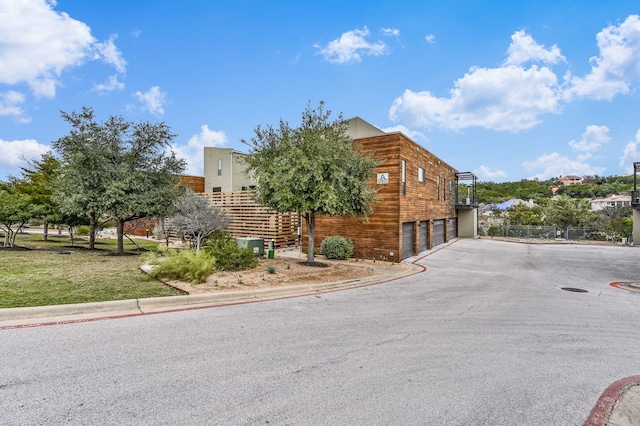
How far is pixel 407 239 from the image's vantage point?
15734 mm

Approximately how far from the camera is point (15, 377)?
3.59 m

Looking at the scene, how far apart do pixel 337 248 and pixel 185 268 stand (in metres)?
7.12

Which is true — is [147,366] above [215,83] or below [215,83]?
below

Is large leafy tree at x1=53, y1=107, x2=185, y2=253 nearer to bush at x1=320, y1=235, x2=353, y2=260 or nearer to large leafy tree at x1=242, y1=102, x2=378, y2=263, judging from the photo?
large leafy tree at x1=242, y1=102, x2=378, y2=263

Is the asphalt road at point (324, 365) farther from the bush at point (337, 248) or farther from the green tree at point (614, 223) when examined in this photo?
the green tree at point (614, 223)

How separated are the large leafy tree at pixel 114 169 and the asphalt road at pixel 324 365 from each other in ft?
30.5

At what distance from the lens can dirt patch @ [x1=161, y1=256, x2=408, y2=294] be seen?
8.14 metres

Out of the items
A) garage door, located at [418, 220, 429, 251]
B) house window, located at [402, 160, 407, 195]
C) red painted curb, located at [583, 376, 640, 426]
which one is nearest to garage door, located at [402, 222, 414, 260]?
house window, located at [402, 160, 407, 195]

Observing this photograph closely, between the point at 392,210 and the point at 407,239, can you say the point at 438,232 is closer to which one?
the point at 407,239

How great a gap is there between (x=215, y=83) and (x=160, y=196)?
672cm

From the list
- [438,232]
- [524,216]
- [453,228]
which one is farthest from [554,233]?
[524,216]

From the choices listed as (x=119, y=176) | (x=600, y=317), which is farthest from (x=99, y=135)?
(x=600, y=317)

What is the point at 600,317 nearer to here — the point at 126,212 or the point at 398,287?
the point at 398,287

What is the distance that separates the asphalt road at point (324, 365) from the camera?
310 centimetres
